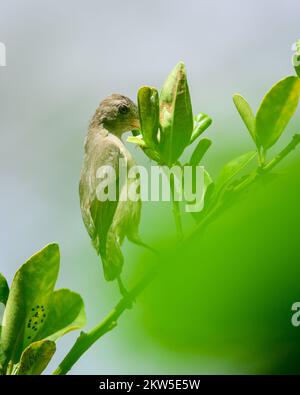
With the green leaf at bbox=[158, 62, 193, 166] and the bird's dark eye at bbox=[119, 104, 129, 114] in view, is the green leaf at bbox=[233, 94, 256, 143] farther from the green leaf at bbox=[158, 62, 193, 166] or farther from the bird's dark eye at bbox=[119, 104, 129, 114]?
the bird's dark eye at bbox=[119, 104, 129, 114]

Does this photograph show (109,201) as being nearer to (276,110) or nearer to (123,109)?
(276,110)

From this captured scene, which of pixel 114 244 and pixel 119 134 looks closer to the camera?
pixel 114 244

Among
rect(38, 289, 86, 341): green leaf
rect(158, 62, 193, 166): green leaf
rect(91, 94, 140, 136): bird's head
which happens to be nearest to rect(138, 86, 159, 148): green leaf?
rect(158, 62, 193, 166): green leaf
